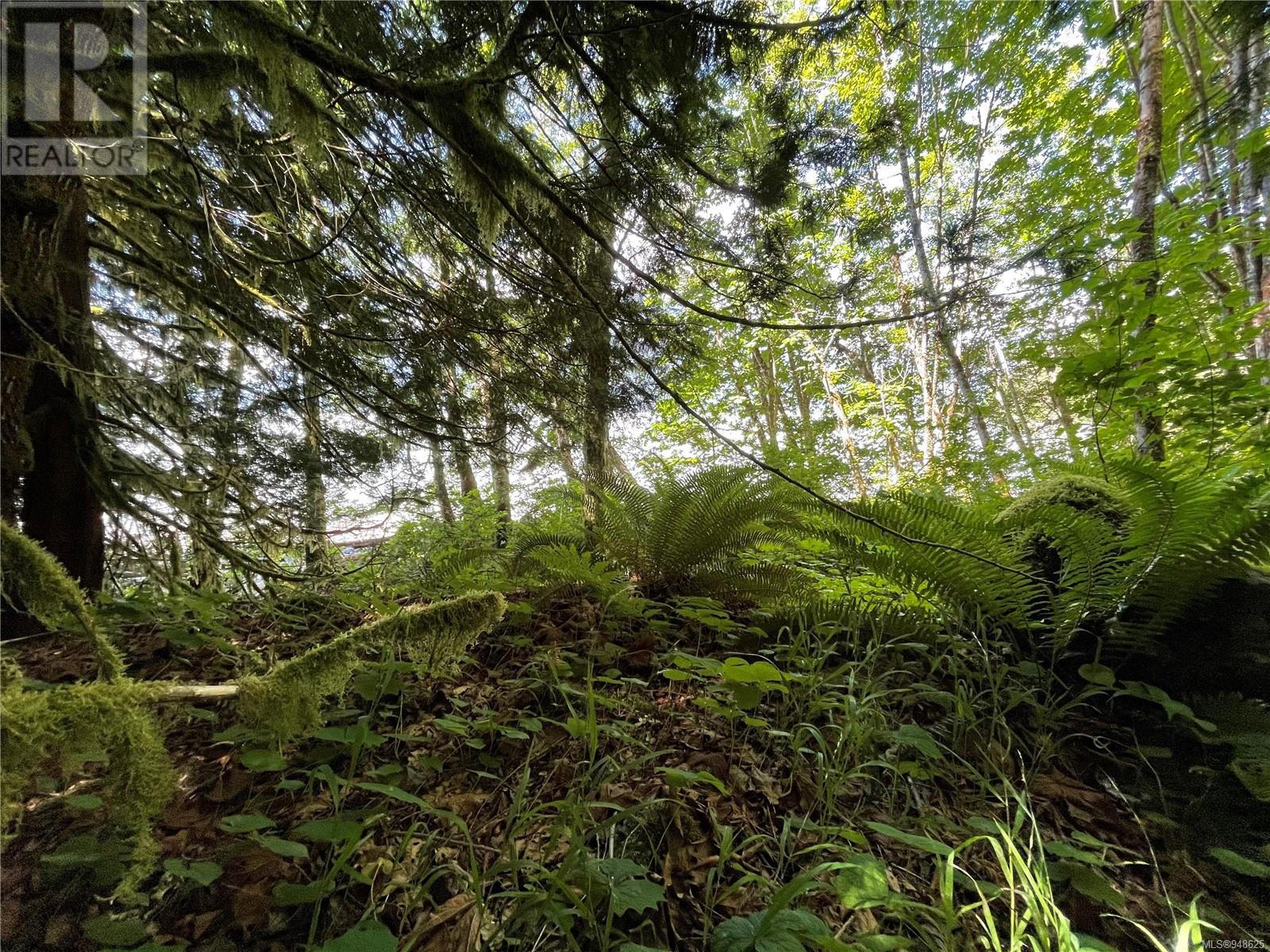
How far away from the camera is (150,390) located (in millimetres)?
2146

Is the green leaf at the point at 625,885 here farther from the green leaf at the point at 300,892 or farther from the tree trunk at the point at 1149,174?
the tree trunk at the point at 1149,174

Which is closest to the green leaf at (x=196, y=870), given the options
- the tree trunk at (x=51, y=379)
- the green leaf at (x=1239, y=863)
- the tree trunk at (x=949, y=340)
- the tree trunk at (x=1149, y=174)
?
the tree trunk at (x=51, y=379)

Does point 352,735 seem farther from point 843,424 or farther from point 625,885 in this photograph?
point 843,424

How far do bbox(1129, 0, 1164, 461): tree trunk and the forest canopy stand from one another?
0.16ft

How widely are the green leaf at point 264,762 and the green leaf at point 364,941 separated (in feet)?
1.44

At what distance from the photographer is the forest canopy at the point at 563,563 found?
36.2 inches

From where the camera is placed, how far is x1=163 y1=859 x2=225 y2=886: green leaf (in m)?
0.84

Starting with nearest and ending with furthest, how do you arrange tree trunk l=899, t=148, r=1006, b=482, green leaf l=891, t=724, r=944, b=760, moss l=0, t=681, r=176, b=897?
moss l=0, t=681, r=176, b=897, green leaf l=891, t=724, r=944, b=760, tree trunk l=899, t=148, r=1006, b=482

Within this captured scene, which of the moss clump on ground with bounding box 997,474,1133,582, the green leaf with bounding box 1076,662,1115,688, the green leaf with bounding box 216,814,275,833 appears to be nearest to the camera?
the green leaf with bounding box 216,814,275,833

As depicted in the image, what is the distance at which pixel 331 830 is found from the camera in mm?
906

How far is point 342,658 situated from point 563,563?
109 cm

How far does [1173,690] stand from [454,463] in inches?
149

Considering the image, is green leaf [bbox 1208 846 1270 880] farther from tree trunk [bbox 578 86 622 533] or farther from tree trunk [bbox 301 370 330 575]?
tree trunk [bbox 301 370 330 575]

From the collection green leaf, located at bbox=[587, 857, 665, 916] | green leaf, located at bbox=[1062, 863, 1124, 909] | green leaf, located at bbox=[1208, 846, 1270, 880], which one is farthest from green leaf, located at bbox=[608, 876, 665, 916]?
green leaf, located at bbox=[1208, 846, 1270, 880]
